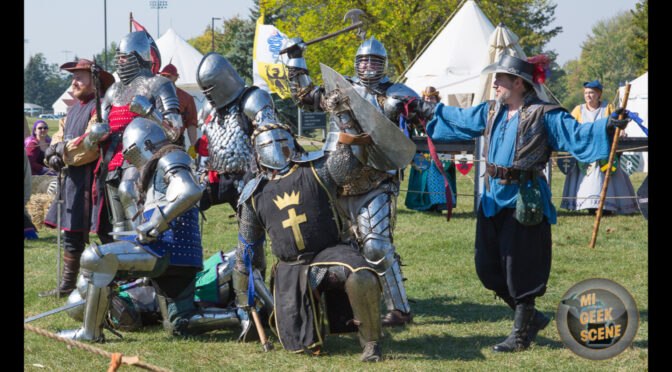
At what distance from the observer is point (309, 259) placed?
4281mm

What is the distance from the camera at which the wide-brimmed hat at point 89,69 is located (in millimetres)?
5984

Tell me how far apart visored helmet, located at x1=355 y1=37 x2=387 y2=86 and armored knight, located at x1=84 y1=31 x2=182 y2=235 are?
1400 mm

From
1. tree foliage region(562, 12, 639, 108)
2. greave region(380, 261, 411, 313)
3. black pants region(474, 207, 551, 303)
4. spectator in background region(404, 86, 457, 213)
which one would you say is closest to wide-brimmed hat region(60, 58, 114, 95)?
greave region(380, 261, 411, 313)

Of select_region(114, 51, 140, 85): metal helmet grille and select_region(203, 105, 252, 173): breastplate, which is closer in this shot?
select_region(203, 105, 252, 173): breastplate

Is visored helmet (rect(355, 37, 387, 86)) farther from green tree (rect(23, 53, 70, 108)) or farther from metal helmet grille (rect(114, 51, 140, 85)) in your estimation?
green tree (rect(23, 53, 70, 108))

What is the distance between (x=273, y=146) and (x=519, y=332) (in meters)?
1.87

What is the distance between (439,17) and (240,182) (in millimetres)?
20158

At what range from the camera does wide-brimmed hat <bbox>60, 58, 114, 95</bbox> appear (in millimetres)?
5984

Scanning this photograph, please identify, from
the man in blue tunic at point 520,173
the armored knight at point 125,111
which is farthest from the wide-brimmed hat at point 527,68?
the armored knight at point 125,111

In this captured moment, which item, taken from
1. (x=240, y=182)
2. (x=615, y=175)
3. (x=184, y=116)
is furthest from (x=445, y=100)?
(x=240, y=182)

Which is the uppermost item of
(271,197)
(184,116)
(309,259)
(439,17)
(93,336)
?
(439,17)

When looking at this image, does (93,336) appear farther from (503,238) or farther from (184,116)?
(184,116)

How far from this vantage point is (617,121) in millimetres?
3975
